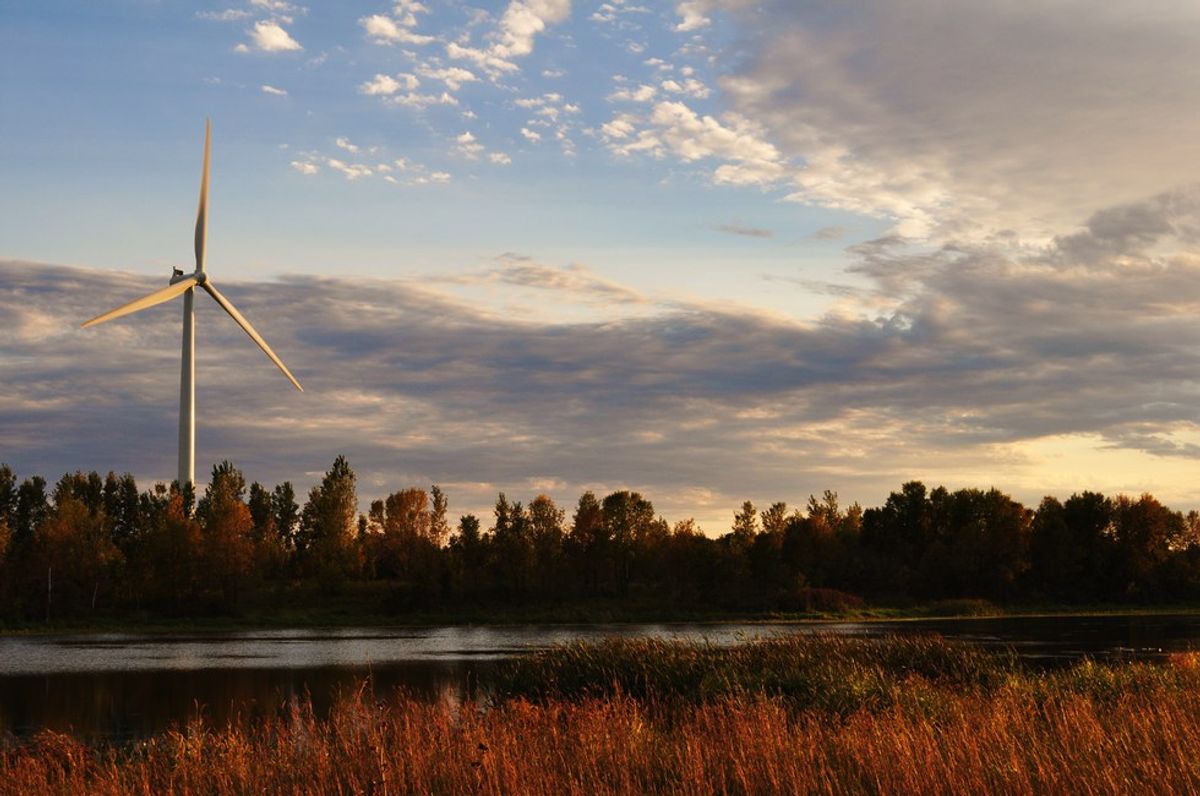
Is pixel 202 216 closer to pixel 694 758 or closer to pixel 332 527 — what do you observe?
pixel 332 527

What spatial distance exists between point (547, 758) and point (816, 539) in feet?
338

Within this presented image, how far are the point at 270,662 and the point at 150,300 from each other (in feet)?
112

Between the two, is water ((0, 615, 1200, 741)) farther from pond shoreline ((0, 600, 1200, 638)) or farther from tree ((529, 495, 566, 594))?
tree ((529, 495, 566, 594))

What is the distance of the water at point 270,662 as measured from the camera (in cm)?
3700

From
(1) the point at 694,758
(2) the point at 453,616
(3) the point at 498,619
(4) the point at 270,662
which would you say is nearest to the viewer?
(1) the point at 694,758

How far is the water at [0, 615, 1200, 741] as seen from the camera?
1457 inches

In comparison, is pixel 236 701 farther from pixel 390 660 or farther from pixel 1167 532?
pixel 1167 532

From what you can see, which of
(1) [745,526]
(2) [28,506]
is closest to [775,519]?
(1) [745,526]

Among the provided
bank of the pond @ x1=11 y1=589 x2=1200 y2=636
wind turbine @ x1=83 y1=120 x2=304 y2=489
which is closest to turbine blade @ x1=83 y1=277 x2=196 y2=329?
wind turbine @ x1=83 y1=120 x2=304 y2=489

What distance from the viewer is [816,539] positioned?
11562cm

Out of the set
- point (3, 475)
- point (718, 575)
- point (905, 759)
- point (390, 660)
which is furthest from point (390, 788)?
point (3, 475)

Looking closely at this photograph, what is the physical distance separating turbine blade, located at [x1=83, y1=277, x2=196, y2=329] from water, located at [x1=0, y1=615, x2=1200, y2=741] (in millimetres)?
20981

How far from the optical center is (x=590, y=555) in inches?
4459

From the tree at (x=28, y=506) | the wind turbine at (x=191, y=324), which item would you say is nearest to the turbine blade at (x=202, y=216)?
the wind turbine at (x=191, y=324)
